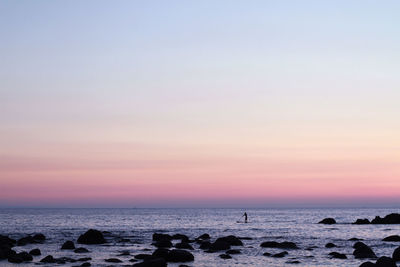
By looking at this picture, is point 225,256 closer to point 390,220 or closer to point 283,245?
point 283,245

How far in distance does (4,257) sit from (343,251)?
105 ft

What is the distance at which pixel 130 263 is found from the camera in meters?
39.0

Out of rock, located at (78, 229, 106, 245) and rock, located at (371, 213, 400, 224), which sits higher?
rock, located at (371, 213, 400, 224)

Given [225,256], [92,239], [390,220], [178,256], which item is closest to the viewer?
[178,256]

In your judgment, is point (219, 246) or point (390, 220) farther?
point (390, 220)

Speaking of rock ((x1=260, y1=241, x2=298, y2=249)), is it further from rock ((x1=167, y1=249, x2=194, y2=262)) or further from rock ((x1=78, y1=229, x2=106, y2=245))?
rock ((x1=78, y1=229, x2=106, y2=245))

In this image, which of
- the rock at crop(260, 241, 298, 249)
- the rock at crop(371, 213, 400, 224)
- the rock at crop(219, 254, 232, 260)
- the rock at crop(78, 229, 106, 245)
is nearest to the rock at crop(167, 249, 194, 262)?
the rock at crop(219, 254, 232, 260)

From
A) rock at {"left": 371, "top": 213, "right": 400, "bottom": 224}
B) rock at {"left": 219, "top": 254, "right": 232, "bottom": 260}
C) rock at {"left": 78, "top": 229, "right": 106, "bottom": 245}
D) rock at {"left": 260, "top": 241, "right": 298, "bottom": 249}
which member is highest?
rock at {"left": 371, "top": 213, "right": 400, "bottom": 224}

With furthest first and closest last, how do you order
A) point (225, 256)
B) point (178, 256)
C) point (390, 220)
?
point (390, 220) < point (225, 256) < point (178, 256)

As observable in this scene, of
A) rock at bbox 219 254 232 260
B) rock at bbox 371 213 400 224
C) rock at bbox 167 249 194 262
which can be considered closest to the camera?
rock at bbox 167 249 194 262

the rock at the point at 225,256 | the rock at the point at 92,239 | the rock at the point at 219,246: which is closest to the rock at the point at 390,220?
the rock at the point at 219,246

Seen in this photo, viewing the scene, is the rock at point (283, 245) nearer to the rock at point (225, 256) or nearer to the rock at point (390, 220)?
the rock at point (225, 256)

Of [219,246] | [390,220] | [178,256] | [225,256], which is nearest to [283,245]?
[219,246]

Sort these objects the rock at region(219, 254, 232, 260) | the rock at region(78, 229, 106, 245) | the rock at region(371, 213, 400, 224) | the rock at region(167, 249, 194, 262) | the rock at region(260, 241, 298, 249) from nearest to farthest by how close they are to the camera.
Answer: the rock at region(167, 249, 194, 262) → the rock at region(219, 254, 232, 260) → the rock at region(260, 241, 298, 249) → the rock at region(78, 229, 106, 245) → the rock at region(371, 213, 400, 224)
